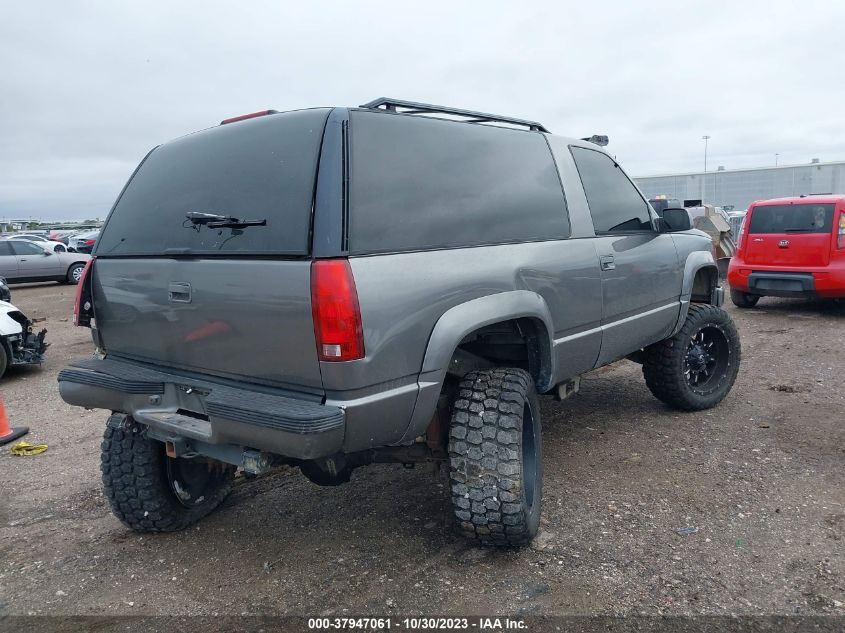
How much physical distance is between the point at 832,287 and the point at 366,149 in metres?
8.29

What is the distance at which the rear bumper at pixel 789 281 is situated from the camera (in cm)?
880

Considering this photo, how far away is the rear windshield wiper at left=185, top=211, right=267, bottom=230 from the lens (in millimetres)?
2699

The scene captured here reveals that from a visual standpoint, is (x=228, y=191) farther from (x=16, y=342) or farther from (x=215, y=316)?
(x=16, y=342)

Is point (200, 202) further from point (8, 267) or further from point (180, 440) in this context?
point (8, 267)

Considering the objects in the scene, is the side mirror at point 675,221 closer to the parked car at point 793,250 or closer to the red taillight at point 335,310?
the red taillight at point 335,310

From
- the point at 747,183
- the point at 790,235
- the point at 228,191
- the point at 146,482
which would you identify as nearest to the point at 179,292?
the point at 228,191

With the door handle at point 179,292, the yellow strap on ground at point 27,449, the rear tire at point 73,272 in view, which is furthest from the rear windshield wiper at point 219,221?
the rear tire at point 73,272

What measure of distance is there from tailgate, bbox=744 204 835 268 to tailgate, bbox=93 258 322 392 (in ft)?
28.5

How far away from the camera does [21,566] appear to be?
3.29 meters

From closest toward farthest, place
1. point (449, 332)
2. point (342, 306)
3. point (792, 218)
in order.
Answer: point (342, 306) → point (449, 332) → point (792, 218)

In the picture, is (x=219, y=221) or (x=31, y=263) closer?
(x=219, y=221)

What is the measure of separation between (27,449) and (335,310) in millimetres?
3797

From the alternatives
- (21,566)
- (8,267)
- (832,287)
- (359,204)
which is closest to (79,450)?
(21,566)

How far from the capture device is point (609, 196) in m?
4.25
